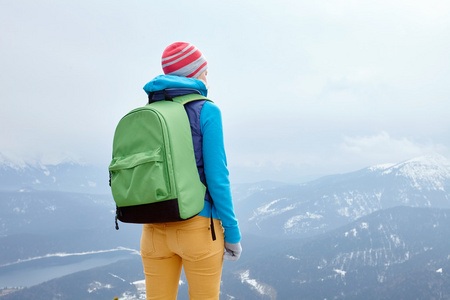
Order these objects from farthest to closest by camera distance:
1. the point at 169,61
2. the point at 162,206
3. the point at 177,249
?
the point at 169,61
the point at 177,249
the point at 162,206

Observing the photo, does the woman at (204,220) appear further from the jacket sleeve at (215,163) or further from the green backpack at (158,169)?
the green backpack at (158,169)

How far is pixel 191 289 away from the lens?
12.4 feet

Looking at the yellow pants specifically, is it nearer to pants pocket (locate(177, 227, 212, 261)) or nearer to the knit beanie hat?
pants pocket (locate(177, 227, 212, 261))

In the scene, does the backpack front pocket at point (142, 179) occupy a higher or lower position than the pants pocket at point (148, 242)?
higher

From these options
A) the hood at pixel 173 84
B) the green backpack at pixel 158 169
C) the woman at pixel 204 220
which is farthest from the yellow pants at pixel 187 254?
the hood at pixel 173 84

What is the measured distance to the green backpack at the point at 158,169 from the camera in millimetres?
3332

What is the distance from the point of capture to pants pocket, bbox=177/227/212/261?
356 centimetres

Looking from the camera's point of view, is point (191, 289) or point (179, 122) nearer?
point (179, 122)

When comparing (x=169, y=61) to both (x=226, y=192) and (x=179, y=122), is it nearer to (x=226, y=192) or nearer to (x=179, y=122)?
(x=179, y=122)

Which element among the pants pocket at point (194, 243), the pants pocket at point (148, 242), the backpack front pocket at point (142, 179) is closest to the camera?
the backpack front pocket at point (142, 179)

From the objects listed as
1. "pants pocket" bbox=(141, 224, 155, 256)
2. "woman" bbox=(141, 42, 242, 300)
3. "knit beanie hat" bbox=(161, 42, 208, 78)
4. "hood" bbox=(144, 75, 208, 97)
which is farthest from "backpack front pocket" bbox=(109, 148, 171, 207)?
"knit beanie hat" bbox=(161, 42, 208, 78)

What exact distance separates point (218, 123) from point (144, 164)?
0.92 m

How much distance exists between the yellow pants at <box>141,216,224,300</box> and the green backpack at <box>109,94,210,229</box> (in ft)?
1.02

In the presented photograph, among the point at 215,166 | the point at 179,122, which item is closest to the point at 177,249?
the point at 215,166
